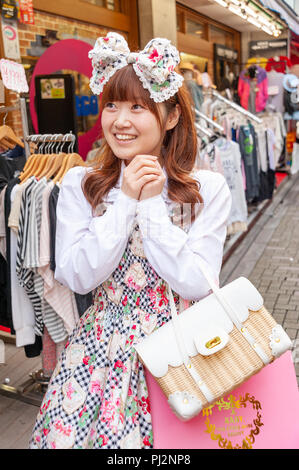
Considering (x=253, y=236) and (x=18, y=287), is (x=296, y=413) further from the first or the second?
(x=253, y=236)

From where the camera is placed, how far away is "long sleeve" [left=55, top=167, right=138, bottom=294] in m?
1.43

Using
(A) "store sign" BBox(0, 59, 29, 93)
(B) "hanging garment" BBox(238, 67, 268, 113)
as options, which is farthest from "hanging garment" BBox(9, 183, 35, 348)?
(B) "hanging garment" BBox(238, 67, 268, 113)

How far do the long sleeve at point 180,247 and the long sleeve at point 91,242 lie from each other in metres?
0.06

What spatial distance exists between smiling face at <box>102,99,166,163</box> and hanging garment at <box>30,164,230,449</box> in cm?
16

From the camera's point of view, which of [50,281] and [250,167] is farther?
[250,167]

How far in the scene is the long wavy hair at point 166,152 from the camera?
147cm

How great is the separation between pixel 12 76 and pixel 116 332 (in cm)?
218

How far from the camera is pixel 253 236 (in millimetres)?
6703

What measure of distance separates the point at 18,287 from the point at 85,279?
57.0 inches

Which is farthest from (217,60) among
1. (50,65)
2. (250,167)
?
(50,65)

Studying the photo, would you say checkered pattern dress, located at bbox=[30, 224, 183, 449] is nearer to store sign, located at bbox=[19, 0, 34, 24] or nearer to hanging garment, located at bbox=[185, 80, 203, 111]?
store sign, located at bbox=[19, 0, 34, 24]

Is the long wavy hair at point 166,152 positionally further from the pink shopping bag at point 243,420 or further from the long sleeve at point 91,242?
the pink shopping bag at point 243,420

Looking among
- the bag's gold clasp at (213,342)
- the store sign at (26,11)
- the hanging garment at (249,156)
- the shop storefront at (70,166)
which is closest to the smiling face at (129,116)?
the shop storefront at (70,166)

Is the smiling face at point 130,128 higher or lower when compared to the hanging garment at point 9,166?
higher
